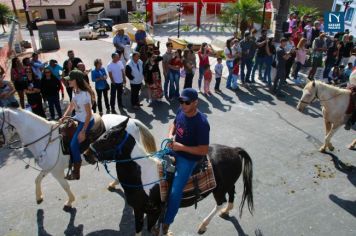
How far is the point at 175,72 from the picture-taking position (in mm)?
11602

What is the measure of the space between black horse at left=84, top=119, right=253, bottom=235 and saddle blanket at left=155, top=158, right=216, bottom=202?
93mm

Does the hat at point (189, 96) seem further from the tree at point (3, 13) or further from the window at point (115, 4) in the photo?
the window at point (115, 4)

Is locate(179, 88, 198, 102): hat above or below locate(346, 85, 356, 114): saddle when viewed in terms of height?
above

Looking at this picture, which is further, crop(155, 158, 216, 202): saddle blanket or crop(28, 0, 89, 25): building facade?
crop(28, 0, 89, 25): building facade

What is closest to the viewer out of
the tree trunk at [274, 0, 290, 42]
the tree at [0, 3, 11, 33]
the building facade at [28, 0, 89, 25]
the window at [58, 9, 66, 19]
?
the tree trunk at [274, 0, 290, 42]

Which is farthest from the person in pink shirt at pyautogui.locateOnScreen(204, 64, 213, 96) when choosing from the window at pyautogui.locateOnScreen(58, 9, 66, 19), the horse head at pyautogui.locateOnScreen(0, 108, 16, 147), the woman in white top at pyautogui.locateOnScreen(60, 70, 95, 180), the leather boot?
the window at pyautogui.locateOnScreen(58, 9, 66, 19)

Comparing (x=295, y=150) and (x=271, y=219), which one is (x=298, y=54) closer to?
(x=295, y=150)

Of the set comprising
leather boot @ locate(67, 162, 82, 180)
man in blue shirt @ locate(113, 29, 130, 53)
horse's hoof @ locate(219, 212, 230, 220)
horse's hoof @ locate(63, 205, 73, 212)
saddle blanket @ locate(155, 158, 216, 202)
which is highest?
man in blue shirt @ locate(113, 29, 130, 53)

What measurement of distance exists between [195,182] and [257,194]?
237cm

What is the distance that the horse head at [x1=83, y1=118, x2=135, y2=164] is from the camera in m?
4.23

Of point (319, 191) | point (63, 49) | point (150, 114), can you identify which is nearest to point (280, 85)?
point (150, 114)

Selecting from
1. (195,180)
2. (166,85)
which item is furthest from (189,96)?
(166,85)

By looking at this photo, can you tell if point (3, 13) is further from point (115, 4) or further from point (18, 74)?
point (18, 74)

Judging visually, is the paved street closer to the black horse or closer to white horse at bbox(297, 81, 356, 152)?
the black horse
